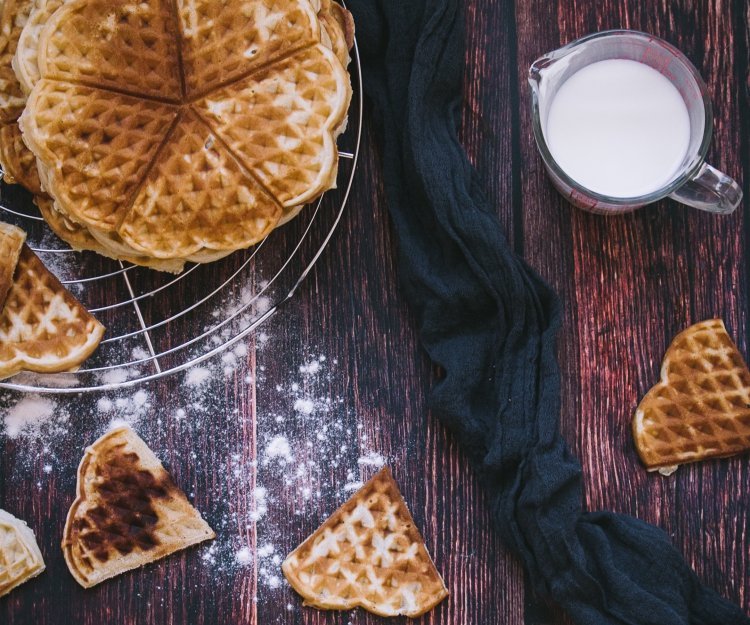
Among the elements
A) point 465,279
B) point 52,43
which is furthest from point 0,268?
point 465,279

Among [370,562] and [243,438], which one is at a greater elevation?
[243,438]

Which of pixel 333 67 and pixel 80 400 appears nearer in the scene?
pixel 333 67

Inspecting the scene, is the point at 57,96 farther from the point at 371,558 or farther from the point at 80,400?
the point at 371,558

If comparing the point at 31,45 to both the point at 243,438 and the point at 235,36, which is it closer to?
the point at 235,36

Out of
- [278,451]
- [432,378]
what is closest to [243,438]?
[278,451]

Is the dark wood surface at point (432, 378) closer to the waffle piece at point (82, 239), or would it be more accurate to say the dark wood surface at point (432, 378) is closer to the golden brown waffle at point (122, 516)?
the golden brown waffle at point (122, 516)

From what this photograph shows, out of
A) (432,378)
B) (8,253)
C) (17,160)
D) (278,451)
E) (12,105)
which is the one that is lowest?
(278,451)

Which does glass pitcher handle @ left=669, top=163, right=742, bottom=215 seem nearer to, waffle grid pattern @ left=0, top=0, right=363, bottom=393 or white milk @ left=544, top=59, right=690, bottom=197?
white milk @ left=544, top=59, right=690, bottom=197

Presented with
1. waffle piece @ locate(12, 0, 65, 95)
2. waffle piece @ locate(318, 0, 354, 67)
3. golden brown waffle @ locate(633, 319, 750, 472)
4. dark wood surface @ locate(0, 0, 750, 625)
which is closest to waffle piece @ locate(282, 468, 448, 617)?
dark wood surface @ locate(0, 0, 750, 625)
